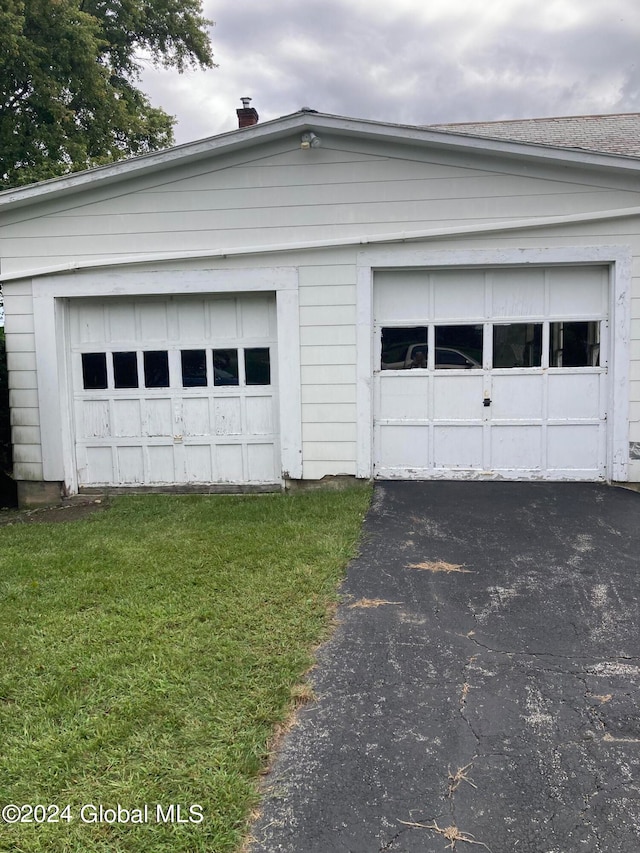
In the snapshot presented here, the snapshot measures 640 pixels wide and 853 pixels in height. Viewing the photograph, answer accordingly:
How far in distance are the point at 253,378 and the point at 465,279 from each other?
257cm

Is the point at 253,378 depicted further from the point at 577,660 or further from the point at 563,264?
the point at 577,660

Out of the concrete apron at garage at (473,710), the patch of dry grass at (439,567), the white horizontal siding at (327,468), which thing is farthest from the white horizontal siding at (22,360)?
the patch of dry grass at (439,567)

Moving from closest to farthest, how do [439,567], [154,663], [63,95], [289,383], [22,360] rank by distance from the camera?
[154,663], [439,567], [289,383], [22,360], [63,95]

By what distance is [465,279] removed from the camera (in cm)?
646

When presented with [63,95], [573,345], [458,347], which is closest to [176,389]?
[458,347]

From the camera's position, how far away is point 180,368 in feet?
22.8

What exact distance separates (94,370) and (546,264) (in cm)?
516

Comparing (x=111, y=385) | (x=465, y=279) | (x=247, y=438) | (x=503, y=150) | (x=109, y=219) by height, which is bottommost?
(x=247, y=438)

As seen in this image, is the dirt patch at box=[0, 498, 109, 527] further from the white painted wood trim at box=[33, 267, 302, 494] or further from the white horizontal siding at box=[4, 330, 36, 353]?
the white horizontal siding at box=[4, 330, 36, 353]

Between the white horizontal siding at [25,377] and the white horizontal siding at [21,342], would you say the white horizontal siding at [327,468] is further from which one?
the white horizontal siding at [21,342]

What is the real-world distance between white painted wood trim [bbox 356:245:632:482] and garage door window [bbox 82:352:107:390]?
2.99 m

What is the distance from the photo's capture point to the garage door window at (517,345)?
6.43m

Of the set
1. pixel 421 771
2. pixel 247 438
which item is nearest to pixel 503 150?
pixel 247 438

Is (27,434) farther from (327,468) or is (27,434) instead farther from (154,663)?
(154,663)
